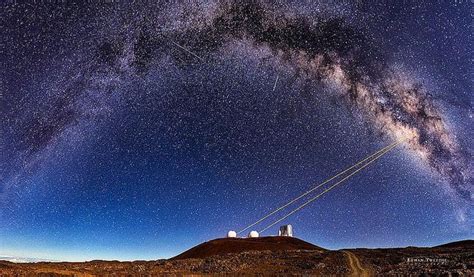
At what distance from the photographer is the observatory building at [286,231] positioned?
76500 millimetres

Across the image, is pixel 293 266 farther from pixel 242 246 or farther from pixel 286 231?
pixel 286 231

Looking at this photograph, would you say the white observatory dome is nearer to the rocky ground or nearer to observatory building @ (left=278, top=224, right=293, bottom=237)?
observatory building @ (left=278, top=224, right=293, bottom=237)

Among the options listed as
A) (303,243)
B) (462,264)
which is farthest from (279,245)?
(462,264)

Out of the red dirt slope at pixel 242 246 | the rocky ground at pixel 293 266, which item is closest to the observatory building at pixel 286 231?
the red dirt slope at pixel 242 246

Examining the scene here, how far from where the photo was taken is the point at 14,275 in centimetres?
3094

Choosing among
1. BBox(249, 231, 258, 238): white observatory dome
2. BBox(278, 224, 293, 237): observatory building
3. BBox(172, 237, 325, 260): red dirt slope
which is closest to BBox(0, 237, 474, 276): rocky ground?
BBox(172, 237, 325, 260): red dirt slope

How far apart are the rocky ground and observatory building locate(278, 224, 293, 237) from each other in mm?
24846

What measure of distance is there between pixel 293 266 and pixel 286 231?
35.7 metres

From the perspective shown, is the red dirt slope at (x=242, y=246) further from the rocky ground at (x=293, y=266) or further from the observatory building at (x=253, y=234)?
the rocky ground at (x=293, y=266)

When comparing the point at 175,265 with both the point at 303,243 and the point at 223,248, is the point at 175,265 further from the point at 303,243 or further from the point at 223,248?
the point at 303,243

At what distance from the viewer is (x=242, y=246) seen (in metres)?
64.9

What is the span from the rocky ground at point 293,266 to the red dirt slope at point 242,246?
11.7 meters

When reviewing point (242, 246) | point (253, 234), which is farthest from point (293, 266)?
point (253, 234)

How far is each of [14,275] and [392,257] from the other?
127ft
